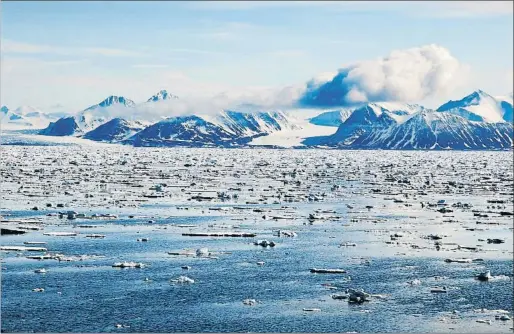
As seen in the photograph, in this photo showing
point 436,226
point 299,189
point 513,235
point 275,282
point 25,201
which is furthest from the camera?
point 299,189

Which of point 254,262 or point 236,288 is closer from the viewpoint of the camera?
point 236,288

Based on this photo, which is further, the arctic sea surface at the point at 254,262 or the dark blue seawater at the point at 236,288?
the arctic sea surface at the point at 254,262

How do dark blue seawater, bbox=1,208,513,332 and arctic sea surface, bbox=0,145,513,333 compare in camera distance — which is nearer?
dark blue seawater, bbox=1,208,513,332

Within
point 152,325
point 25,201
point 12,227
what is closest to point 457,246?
point 152,325

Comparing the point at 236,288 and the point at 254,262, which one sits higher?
the point at 254,262

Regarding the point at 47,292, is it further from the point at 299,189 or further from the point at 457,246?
the point at 299,189

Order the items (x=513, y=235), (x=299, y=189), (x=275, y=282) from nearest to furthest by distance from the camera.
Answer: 1. (x=275, y=282)
2. (x=513, y=235)
3. (x=299, y=189)

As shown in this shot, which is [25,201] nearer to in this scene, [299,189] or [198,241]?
[198,241]

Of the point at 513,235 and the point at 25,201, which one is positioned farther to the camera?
the point at 25,201
